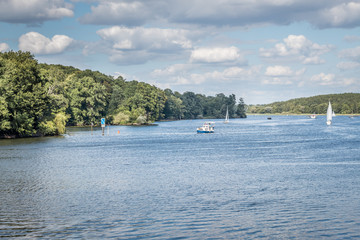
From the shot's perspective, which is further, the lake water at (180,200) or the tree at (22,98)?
the tree at (22,98)

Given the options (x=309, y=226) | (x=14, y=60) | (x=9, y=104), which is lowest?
(x=309, y=226)

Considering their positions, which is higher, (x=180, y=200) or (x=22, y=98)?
(x=22, y=98)

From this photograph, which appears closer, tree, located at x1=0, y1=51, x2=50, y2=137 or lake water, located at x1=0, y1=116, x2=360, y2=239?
lake water, located at x1=0, y1=116, x2=360, y2=239

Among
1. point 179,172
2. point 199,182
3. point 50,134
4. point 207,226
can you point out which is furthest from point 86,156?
point 50,134

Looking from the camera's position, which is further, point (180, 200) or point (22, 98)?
point (22, 98)

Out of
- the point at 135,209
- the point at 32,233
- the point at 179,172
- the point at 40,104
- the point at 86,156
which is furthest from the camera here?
the point at 40,104

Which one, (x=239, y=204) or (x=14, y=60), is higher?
(x=14, y=60)

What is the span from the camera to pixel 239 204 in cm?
2764

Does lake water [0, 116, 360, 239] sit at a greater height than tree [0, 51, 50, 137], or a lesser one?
lesser

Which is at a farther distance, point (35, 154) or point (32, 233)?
point (35, 154)

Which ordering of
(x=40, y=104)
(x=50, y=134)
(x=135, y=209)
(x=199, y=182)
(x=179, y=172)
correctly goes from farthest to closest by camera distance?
(x=50, y=134) → (x=40, y=104) → (x=179, y=172) → (x=199, y=182) → (x=135, y=209)

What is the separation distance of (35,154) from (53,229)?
41886 millimetres

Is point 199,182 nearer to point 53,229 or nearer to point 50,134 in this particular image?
point 53,229

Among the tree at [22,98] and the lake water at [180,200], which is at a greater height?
the tree at [22,98]
